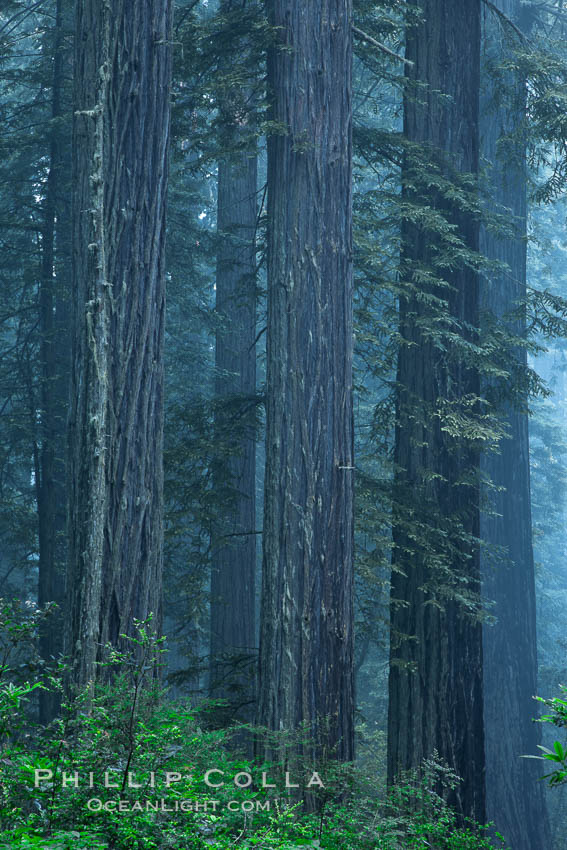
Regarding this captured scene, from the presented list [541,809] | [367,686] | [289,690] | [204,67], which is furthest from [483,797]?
[367,686]

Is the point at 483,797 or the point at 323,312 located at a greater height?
the point at 323,312

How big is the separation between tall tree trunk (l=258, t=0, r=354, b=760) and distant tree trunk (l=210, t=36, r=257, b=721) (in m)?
0.79

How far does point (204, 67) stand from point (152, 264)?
334 cm

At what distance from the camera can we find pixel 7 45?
37.5 feet

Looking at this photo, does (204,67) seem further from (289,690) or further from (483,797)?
(483,797)

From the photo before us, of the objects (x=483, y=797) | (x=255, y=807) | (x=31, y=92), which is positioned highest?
(x=31, y=92)

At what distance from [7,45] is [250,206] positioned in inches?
209

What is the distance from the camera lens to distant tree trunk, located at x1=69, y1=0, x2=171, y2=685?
6.21 metres

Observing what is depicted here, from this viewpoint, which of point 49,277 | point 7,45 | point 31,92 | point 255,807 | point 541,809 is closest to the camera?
point 255,807

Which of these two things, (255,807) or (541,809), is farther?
(541,809)

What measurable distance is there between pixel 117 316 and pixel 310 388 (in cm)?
170

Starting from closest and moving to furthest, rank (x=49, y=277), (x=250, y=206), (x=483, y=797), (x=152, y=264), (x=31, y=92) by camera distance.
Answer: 1. (x=152, y=264)
2. (x=483, y=797)
3. (x=49, y=277)
4. (x=250, y=206)
5. (x=31, y=92)

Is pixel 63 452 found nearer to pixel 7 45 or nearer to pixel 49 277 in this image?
pixel 49 277

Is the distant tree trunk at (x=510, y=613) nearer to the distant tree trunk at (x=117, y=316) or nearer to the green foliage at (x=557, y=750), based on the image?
the distant tree trunk at (x=117, y=316)
